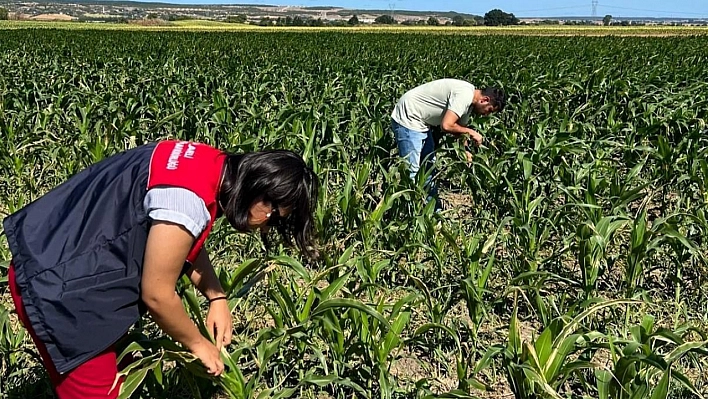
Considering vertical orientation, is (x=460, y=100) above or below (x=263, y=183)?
below

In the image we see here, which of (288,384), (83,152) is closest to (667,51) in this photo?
(83,152)

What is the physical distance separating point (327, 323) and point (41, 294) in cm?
103

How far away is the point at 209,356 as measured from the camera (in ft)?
7.13

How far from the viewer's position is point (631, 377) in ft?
7.32

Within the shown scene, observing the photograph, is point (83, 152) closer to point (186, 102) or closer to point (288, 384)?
point (186, 102)

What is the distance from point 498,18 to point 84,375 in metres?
96.6

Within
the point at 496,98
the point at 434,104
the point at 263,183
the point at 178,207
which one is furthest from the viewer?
the point at 434,104

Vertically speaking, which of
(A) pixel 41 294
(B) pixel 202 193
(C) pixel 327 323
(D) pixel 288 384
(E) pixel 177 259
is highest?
(B) pixel 202 193

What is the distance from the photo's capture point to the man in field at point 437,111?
5.27 m

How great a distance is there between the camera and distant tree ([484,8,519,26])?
302 feet

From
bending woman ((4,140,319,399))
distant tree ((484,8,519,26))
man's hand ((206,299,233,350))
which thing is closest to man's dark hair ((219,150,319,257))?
bending woman ((4,140,319,399))

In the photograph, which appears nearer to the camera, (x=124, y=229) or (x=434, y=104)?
(x=124, y=229)

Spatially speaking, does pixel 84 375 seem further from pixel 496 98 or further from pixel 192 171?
pixel 496 98

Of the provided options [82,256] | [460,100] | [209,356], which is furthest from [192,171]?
[460,100]
